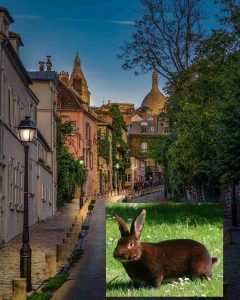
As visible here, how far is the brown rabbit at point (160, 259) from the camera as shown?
25.7 ft

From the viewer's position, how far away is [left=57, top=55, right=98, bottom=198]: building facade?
9234 millimetres

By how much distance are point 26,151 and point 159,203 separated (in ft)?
5.93

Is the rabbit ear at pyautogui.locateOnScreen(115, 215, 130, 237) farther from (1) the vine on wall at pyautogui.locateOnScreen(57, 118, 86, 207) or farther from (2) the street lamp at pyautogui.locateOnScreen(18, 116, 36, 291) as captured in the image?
(1) the vine on wall at pyautogui.locateOnScreen(57, 118, 86, 207)

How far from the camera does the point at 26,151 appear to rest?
9.39m

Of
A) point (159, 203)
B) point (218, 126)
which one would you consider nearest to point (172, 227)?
point (159, 203)

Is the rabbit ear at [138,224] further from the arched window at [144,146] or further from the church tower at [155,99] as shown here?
the church tower at [155,99]

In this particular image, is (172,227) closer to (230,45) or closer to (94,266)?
(94,266)

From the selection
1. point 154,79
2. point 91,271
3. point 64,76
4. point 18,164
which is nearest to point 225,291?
point 91,271

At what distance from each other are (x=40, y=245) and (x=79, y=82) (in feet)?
6.05

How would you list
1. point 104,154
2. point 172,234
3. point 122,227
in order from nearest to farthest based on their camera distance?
point 122,227, point 172,234, point 104,154

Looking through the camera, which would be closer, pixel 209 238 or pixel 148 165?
pixel 209 238

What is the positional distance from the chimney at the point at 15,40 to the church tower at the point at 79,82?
0.47 m

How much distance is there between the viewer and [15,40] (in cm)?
929

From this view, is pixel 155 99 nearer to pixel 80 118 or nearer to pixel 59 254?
pixel 80 118
